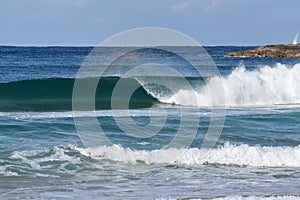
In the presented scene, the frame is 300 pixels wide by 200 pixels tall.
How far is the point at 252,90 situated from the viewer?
27766 millimetres

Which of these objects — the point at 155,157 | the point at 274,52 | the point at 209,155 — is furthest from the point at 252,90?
the point at 274,52

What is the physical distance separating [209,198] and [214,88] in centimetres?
1934

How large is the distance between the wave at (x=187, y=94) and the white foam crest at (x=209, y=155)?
10386mm

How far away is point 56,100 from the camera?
28.2 m

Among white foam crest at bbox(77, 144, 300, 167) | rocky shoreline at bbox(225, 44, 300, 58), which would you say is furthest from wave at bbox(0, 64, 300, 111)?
rocky shoreline at bbox(225, 44, 300, 58)

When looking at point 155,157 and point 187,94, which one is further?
point 187,94

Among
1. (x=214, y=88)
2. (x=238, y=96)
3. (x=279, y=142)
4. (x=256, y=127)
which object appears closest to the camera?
(x=279, y=142)

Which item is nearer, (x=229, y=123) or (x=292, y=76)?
(x=229, y=123)

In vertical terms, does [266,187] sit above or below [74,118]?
below

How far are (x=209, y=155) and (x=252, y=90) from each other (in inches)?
549

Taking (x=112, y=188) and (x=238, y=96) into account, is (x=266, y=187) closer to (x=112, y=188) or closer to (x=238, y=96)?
(x=112, y=188)

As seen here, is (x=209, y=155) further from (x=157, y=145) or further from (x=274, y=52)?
(x=274, y=52)

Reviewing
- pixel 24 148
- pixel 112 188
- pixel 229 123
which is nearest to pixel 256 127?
pixel 229 123

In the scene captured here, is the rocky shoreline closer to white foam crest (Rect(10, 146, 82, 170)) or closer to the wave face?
the wave face
